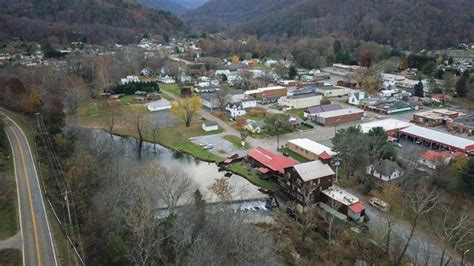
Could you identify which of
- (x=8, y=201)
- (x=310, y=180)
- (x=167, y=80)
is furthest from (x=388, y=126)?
(x=167, y=80)

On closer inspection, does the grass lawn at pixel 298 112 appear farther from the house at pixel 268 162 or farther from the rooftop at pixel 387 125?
the house at pixel 268 162

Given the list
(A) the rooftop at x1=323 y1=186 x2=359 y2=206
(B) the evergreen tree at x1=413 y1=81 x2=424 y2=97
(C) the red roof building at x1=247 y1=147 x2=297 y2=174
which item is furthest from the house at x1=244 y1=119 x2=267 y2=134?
(B) the evergreen tree at x1=413 y1=81 x2=424 y2=97

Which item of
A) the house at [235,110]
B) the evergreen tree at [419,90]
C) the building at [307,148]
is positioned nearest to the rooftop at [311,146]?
the building at [307,148]

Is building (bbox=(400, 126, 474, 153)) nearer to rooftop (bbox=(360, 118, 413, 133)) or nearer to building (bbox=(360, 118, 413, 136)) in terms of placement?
building (bbox=(360, 118, 413, 136))

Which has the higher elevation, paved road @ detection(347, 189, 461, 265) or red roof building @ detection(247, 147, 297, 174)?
red roof building @ detection(247, 147, 297, 174)

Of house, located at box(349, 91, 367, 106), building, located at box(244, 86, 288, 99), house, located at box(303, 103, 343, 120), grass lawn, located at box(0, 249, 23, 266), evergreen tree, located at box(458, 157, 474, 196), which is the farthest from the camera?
building, located at box(244, 86, 288, 99)

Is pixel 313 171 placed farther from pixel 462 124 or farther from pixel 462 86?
pixel 462 86

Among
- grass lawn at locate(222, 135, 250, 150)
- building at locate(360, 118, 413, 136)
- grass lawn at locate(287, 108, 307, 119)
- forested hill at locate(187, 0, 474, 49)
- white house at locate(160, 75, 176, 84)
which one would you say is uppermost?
forested hill at locate(187, 0, 474, 49)
